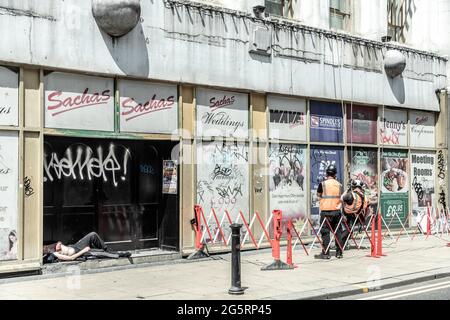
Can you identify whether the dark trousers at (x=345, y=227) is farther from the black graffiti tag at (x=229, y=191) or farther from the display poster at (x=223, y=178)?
the black graffiti tag at (x=229, y=191)

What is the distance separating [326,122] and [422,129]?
4.48 metres

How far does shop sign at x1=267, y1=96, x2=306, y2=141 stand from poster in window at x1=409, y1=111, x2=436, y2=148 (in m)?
4.80

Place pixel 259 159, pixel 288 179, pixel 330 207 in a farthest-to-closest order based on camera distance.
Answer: pixel 288 179, pixel 259 159, pixel 330 207

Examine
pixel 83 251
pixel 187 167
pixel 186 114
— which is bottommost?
pixel 83 251

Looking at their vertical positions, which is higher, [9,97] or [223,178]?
[9,97]

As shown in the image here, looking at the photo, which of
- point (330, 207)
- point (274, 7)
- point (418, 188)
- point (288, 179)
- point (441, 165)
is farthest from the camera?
point (441, 165)

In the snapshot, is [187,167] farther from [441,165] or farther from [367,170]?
[441,165]

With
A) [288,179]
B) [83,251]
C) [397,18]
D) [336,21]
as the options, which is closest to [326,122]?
[288,179]

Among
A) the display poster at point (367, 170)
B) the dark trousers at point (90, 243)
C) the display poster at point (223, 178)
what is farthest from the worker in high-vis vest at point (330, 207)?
the dark trousers at point (90, 243)

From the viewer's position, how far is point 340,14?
17859 mm

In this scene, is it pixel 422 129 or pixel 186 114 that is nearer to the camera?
pixel 186 114

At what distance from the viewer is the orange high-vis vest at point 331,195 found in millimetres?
13508

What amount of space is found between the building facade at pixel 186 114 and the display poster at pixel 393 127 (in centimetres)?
6
